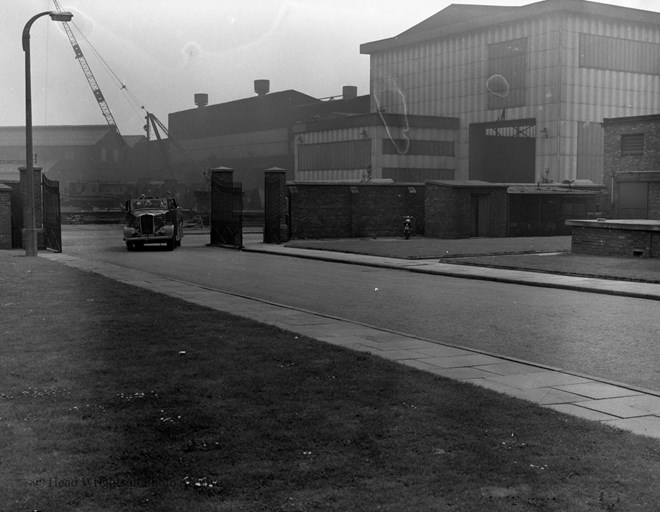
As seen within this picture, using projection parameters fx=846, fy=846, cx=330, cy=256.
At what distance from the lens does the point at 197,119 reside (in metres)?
116

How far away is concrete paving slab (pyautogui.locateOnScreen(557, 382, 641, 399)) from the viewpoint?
8656 mm

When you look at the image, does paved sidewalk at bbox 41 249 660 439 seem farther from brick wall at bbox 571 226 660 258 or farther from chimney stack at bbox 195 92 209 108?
chimney stack at bbox 195 92 209 108

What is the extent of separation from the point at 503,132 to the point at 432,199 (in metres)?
41.5

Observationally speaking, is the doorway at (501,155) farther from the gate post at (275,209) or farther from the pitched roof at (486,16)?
the gate post at (275,209)

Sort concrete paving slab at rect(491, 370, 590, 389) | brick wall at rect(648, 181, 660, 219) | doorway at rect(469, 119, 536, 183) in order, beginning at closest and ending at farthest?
concrete paving slab at rect(491, 370, 590, 389)
brick wall at rect(648, 181, 660, 219)
doorway at rect(469, 119, 536, 183)

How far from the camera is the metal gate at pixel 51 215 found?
33031 millimetres

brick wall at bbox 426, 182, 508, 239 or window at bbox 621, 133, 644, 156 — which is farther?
window at bbox 621, 133, 644, 156

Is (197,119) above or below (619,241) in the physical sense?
above

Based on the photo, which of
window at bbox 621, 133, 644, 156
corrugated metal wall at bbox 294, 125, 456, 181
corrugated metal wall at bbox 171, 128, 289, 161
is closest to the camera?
window at bbox 621, 133, 644, 156

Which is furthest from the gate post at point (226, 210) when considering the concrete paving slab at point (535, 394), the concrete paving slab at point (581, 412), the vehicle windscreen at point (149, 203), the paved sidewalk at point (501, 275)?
the concrete paving slab at point (581, 412)

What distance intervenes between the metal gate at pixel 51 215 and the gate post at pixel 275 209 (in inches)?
375

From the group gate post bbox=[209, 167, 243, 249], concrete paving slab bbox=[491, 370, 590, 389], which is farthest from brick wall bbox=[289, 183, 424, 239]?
concrete paving slab bbox=[491, 370, 590, 389]

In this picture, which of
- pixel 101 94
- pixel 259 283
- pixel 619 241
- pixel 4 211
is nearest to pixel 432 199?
pixel 619 241

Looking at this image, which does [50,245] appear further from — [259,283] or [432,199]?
[432,199]
